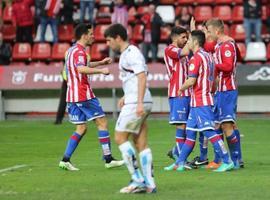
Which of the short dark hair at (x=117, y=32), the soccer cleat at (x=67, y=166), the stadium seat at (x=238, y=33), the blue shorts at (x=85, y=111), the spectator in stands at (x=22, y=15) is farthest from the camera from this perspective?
the stadium seat at (x=238, y=33)

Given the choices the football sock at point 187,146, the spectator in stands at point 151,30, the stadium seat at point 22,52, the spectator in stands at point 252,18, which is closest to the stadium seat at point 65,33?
the stadium seat at point 22,52

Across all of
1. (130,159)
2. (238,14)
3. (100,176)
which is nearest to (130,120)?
(130,159)

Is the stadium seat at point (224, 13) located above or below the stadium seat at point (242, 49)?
above

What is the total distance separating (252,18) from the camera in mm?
28188

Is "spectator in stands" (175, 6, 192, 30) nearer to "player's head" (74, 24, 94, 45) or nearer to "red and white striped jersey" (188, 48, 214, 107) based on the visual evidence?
"player's head" (74, 24, 94, 45)

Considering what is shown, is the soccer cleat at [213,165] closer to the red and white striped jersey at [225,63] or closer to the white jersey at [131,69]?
the red and white striped jersey at [225,63]

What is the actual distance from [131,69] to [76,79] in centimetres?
337

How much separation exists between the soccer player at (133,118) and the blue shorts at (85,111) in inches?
123

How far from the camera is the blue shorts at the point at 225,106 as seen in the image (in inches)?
536

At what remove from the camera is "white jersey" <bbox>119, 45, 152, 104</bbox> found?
35.1 feet

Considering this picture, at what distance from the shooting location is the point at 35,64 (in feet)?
97.1

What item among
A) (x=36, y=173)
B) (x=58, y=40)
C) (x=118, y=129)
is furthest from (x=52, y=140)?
(x=58, y=40)

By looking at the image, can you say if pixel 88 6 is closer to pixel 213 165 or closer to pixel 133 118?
pixel 213 165

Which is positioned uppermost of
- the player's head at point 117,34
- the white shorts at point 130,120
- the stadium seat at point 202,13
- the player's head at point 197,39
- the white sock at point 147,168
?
the player's head at point 117,34
